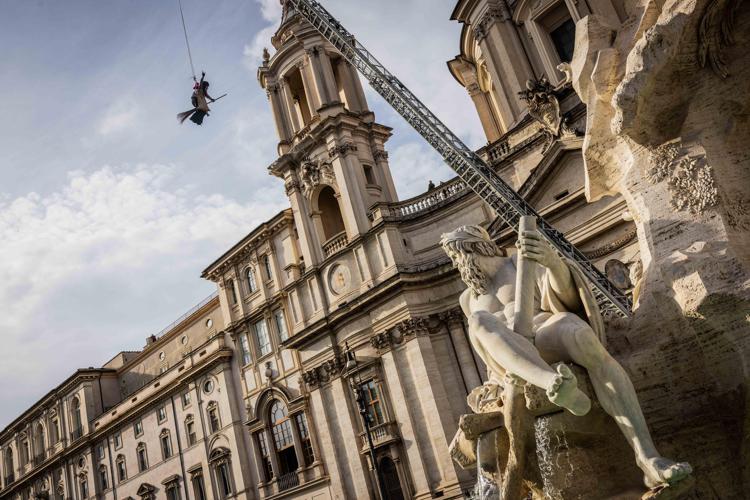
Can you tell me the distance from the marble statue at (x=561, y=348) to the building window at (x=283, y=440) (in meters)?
25.1

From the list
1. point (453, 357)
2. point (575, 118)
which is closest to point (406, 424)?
point (453, 357)

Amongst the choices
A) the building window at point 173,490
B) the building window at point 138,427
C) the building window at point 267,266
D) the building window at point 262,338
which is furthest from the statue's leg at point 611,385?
the building window at point 138,427

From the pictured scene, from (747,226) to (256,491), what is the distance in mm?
29180

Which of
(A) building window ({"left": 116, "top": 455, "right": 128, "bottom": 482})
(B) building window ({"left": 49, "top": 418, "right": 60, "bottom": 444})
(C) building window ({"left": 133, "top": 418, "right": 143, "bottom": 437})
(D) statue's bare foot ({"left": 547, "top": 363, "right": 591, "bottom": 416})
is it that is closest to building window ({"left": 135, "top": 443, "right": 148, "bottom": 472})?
(C) building window ({"left": 133, "top": 418, "right": 143, "bottom": 437})

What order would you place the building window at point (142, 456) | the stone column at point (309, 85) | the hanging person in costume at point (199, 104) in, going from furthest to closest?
the building window at point (142, 456)
the stone column at point (309, 85)
the hanging person in costume at point (199, 104)

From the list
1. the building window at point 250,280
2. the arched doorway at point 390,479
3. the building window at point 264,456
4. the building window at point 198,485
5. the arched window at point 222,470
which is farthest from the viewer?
the building window at point 198,485

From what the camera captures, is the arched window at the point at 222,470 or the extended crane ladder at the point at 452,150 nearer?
the extended crane ladder at the point at 452,150

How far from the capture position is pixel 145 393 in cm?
3806

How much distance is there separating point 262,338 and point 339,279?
21.6ft

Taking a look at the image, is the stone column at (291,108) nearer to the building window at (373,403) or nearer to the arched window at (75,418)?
the building window at (373,403)

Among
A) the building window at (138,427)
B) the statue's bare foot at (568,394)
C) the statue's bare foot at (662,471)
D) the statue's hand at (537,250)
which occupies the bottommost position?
the statue's bare foot at (662,471)

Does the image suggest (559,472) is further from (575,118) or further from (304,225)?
(304,225)

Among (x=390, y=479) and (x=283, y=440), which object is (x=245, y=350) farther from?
(x=390, y=479)

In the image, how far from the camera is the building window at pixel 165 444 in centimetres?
3575
